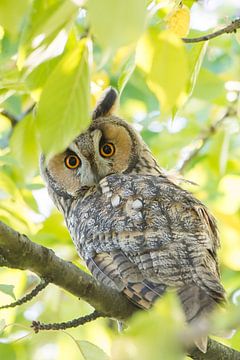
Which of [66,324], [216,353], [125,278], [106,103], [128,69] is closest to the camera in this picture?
[128,69]

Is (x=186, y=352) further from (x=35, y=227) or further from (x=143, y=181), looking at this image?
(x=35, y=227)

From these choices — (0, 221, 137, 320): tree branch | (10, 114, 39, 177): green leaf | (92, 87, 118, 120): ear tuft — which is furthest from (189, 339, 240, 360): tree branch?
(92, 87, 118, 120): ear tuft

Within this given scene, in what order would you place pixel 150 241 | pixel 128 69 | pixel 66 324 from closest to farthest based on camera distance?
pixel 128 69 < pixel 66 324 < pixel 150 241

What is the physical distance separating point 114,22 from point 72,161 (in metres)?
2.56

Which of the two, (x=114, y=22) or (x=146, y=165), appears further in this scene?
(x=146, y=165)

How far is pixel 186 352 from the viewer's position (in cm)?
218

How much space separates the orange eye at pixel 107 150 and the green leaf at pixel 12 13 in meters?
2.44

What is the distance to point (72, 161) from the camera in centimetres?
334

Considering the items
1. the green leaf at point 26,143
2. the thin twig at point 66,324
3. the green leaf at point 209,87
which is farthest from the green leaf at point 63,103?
the green leaf at point 209,87

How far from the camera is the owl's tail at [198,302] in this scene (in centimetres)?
203

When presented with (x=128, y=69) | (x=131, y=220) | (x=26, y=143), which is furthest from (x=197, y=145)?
(x=26, y=143)

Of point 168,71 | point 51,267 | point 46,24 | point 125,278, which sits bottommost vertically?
point 125,278

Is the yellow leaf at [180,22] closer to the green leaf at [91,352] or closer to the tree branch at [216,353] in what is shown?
the green leaf at [91,352]

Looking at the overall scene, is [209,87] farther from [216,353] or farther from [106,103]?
[216,353]
